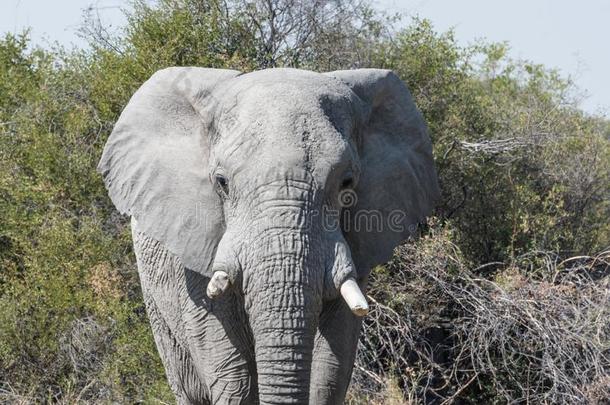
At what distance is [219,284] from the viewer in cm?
403

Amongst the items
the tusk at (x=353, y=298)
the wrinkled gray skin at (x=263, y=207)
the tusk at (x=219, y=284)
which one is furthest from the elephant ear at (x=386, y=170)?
the tusk at (x=219, y=284)

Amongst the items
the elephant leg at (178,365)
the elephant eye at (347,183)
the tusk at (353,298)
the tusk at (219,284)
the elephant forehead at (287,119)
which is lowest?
the elephant leg at (178,365)

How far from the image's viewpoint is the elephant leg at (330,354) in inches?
176

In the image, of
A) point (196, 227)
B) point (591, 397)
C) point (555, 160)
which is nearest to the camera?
point (196, 227)

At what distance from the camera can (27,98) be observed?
8.94m

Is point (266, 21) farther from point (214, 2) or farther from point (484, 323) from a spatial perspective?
point (484, 323)

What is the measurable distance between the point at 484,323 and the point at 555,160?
1920mm

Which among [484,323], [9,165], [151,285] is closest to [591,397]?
[484,323]

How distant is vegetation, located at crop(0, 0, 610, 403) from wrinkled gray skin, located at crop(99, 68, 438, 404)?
7.27 feet

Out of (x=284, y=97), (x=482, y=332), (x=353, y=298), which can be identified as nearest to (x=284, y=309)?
(x=353, y=298)

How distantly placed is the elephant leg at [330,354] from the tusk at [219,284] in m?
Answer: 0.54

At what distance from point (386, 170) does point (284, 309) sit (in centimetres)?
97

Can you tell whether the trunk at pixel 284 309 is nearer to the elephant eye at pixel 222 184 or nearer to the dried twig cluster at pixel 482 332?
the elephant eye at pixel 222 184

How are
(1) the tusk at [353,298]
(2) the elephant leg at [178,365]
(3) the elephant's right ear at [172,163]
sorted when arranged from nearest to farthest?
(1) the tusk at [353,298], (3) the elephant's right ear at [172,163], (2) the elephant leg at [178,365]
